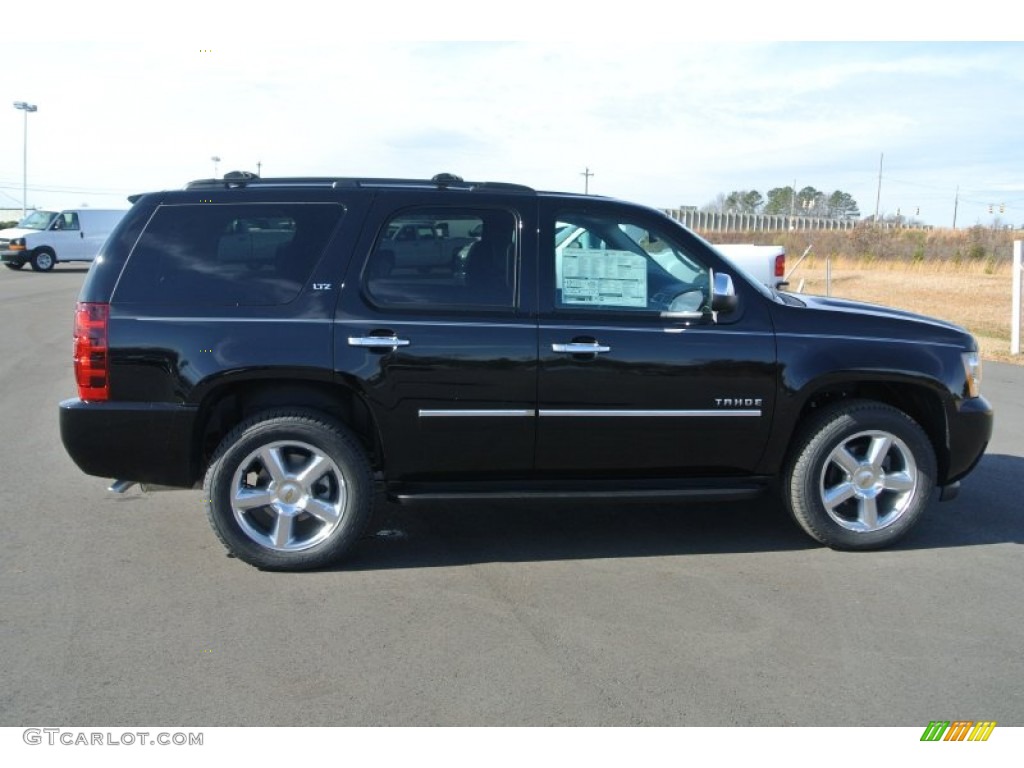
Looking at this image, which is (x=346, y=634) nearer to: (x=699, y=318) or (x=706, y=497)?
(x=706, y=497)

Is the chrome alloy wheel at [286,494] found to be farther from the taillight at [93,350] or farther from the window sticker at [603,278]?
the window sticker at [603,278]

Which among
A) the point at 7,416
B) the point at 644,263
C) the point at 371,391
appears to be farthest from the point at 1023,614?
the point at 7,416

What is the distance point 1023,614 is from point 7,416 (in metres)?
8.08

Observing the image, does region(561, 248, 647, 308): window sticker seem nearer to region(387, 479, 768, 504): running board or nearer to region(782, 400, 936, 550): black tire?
region(387, 479, 768, 504): running board

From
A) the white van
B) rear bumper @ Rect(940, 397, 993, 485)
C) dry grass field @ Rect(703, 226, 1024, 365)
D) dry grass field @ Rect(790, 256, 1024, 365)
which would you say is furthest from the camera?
the white van

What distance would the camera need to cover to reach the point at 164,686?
3.67m

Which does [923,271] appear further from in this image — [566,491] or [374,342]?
[374,342]

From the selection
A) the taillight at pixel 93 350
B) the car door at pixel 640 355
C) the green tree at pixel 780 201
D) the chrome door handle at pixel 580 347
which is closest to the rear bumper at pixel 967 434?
the car door at pixel 640 355

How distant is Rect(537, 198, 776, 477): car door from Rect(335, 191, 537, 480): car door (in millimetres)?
133

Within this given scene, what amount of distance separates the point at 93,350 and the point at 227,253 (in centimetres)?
82

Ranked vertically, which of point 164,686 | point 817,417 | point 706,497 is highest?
point 817,417

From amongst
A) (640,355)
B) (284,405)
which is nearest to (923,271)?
(640,355)

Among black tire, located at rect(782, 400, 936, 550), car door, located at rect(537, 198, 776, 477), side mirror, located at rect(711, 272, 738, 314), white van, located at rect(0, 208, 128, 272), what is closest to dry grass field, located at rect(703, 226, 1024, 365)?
black tire, located at rect(782, 400, 936, 550)

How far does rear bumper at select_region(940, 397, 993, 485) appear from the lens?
5309 mm
